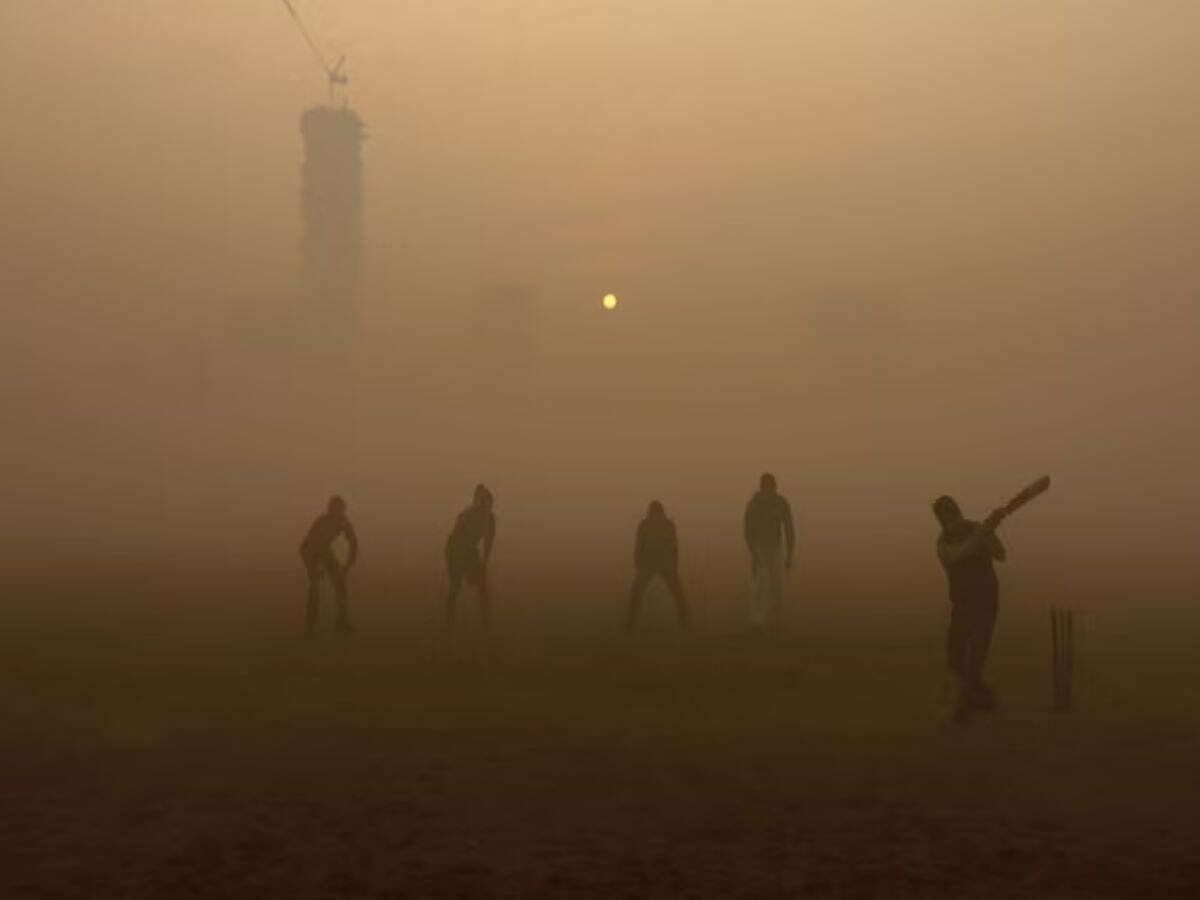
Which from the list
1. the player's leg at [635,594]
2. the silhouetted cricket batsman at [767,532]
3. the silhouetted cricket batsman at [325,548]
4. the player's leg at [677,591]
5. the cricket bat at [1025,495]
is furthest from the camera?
the player's leg at [635,594]

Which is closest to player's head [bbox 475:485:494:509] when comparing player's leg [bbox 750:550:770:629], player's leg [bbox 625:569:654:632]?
player's leg [bbox 625:569:654:632]

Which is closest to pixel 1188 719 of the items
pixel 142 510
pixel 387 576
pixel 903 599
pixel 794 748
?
pixel 794 748

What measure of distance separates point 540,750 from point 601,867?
3.28 m

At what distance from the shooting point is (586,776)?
33.2 feet

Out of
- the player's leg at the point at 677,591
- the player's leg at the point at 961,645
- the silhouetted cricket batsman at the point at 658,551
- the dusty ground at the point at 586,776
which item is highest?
the silhouetted cricket batsman at the point at 658,551

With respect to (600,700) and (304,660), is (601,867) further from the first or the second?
(304,660)

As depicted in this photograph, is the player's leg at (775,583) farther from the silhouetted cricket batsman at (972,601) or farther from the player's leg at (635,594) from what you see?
the silhouetted cricket batsman at (972,601)

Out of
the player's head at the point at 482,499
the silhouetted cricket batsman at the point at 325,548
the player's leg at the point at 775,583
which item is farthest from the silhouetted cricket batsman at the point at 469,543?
the player's leg at the point at 775,583

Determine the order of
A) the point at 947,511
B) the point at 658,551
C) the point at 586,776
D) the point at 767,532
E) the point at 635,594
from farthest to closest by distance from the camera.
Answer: the point at 635,594 → the point at 658,551 → the point at 767,532 → the point at 947,511 → the point at 586,776

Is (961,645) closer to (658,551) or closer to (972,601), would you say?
Answer: (972,601)

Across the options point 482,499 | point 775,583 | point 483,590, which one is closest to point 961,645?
point 775,583

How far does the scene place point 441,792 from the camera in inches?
380

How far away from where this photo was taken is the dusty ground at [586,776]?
7.65 metres

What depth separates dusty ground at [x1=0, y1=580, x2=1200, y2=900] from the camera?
7.65 m
